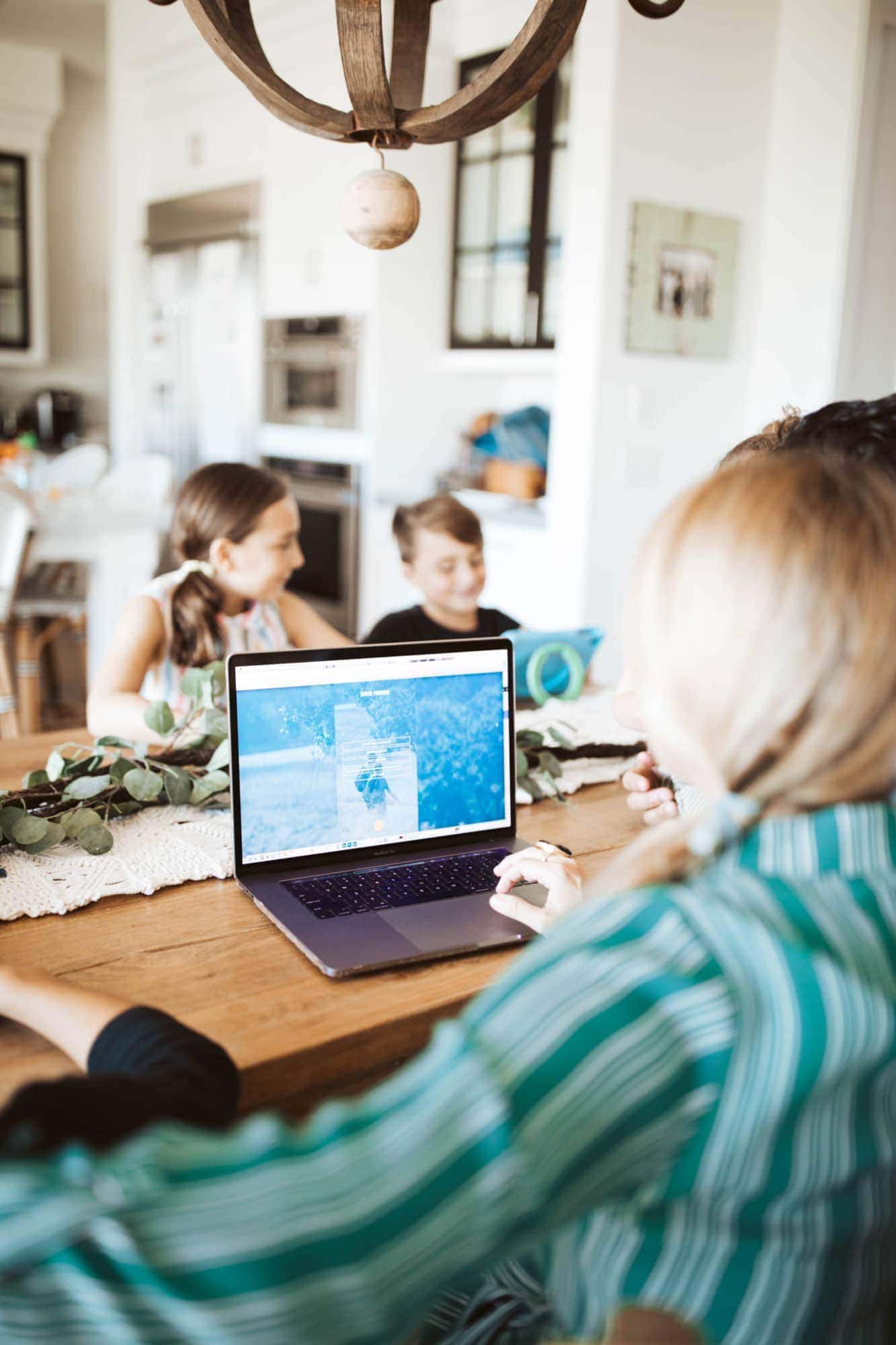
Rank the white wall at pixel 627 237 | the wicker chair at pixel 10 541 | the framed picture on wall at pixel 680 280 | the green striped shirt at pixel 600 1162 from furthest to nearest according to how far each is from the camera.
A: 1. the framed picture on wall at pixel 680 280
2. the white wall at pixel 627 237
3. the wicker chair at pixel 10 541
4. the green striped shirt at pixel 600 1162

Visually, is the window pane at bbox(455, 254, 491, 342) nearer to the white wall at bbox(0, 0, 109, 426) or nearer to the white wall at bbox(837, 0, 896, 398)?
the white wall at bbox(837, 0, 896, 398)

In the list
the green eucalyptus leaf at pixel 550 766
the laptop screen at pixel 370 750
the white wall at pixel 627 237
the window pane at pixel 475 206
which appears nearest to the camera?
the laptop screen at pixel 370 750

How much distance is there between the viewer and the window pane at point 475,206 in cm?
405

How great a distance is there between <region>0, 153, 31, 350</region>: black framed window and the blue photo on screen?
610 cm

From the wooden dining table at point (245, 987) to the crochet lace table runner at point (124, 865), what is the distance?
0.01 m

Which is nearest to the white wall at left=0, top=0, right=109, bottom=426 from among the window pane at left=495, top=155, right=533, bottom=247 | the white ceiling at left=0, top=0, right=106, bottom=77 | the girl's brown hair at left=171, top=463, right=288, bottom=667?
the white ceiling at left=0, top=0, right=106, bottom=77

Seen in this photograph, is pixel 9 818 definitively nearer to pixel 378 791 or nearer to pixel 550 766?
pixel 378 791

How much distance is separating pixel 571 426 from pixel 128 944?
2810 mm

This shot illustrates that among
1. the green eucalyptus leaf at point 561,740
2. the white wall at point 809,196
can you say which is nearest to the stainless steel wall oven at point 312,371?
the white wall at point 809,196

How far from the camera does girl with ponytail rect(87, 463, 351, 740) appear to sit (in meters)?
1.91

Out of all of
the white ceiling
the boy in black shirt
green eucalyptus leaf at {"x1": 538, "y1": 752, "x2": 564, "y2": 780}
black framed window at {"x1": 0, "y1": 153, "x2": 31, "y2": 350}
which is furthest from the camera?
black framed window at {"x1": 0, "y1": 153, "x2": 31, "y2": 350}

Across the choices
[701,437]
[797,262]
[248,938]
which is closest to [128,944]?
[248,938]

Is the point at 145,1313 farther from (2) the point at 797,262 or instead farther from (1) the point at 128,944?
(2) the point at 797,262

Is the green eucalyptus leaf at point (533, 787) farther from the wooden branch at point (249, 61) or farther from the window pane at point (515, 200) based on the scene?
the window pane at point (515, 200)
